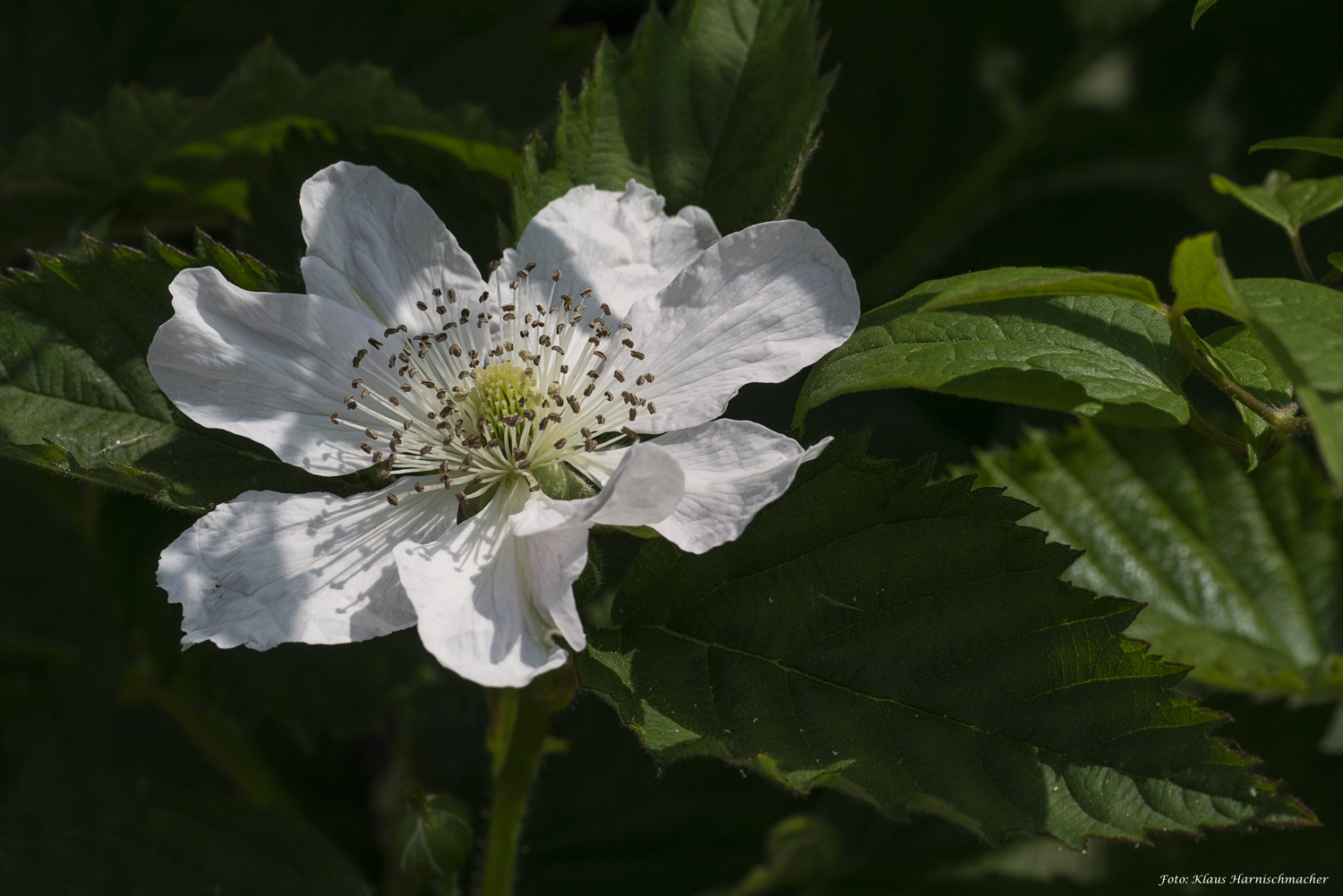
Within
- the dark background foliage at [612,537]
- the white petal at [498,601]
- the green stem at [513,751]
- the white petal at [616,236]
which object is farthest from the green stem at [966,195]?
the white petal at [498,601]

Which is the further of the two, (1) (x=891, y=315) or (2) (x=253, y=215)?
(2) (x=253, y=215)

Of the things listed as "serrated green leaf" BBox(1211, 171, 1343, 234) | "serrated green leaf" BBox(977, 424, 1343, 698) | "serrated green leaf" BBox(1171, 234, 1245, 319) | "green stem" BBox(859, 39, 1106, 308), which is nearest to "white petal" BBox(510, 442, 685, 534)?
"serrated green leaf" BBox(1171, 234, 1245, 319)

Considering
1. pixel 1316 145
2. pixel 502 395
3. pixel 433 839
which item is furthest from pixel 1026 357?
pixel 433 839

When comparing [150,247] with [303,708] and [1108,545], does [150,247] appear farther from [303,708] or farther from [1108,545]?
[1108,545]

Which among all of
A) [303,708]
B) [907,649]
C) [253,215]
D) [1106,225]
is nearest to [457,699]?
[303,708]

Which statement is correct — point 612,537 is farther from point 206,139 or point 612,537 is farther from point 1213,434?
point 206,139

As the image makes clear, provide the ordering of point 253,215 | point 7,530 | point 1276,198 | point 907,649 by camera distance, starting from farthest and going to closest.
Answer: point 7,530, point 253,215, point 907,649, point 1276,198
